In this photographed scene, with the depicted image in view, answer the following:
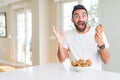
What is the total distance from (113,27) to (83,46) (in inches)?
76.1

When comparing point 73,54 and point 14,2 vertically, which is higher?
point 14,2

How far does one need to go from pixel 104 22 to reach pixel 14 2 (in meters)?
4.37

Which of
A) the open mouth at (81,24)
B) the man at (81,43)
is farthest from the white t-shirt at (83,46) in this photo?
the open mouth at (81,24)

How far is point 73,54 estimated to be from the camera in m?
2.03

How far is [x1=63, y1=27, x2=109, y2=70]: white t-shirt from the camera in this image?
1956 millimetres

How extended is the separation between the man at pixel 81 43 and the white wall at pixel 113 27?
1.80 m

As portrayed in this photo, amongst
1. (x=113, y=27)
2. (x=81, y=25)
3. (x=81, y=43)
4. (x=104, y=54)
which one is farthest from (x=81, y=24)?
(x=113, y=27)

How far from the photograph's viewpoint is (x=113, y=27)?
3740 millimetres

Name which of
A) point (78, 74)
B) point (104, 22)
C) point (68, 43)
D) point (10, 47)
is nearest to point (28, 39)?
point (10, 47)

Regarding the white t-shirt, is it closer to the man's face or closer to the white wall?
the man's face

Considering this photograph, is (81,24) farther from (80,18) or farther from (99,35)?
(99,35)

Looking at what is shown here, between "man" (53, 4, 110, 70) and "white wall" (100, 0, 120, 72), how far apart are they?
1.80 m

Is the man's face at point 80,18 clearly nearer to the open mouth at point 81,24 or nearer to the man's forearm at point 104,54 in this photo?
the open mouth at point 81,24

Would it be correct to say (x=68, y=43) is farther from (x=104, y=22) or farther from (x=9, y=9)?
(x=9, y=9)
